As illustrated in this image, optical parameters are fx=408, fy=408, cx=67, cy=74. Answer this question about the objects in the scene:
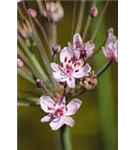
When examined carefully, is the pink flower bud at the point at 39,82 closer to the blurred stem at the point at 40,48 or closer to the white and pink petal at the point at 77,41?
the blurred stem at the point at 40,48

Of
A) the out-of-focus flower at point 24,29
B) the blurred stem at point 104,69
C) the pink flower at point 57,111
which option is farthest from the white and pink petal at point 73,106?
the out-of-focus flower at point 24,29

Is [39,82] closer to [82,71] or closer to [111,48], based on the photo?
[82,71]

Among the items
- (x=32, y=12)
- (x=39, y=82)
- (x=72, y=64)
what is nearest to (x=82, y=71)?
(x=72, y=64)

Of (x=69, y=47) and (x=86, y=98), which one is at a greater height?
(x=69, y=47)

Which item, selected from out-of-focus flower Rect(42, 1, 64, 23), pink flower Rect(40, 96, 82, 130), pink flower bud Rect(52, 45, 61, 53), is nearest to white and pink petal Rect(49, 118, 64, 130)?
pink flower Rect(40, 96, 82, 130)
